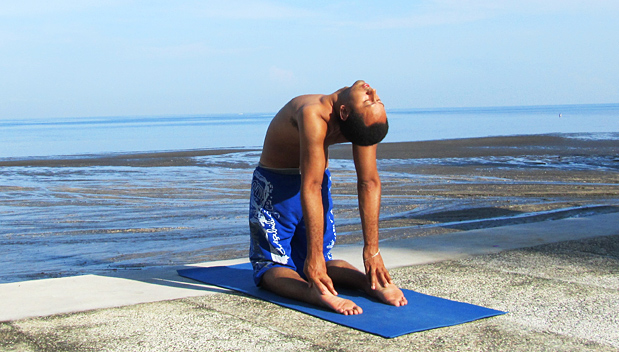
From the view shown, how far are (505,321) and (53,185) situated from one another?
1288cm

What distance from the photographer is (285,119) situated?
Answer: 4035 millimetres

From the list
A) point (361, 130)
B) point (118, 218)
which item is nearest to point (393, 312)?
point (361, 130)

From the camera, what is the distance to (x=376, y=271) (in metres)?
3.95

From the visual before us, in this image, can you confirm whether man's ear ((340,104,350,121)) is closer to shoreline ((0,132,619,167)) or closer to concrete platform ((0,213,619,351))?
concrete platform ((0,213,619,351))

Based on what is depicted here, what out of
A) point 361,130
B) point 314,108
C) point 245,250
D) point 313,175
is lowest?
point 245,250

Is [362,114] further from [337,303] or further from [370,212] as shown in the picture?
[337,303]

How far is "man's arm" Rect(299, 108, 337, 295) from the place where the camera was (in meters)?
3.68

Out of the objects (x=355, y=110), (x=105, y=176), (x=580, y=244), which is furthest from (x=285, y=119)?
(x=105, y=176)

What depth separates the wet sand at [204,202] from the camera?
24.1 feet

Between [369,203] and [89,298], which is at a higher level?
[369,203]

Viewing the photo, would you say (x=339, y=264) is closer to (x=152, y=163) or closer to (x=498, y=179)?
(x=498, y=179)

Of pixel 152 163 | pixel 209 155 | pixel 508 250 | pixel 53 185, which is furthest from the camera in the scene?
pixel 209 155

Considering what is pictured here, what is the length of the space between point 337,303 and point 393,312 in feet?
1.03

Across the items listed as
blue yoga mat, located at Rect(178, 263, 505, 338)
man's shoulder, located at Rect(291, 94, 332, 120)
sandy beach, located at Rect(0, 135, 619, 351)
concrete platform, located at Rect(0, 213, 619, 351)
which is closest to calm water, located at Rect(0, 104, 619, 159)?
sandy beach, located at Rect(0, 135, 619, 351)
